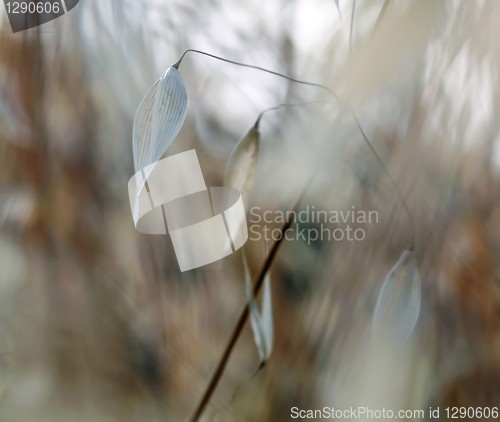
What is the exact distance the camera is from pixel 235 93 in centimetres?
75

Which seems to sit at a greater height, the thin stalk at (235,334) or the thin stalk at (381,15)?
the thin stalk at (381,15)

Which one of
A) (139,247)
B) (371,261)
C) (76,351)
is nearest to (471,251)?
(371,261)

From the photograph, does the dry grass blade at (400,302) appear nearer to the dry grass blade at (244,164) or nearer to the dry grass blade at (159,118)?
the dry grass blade at (244,164)

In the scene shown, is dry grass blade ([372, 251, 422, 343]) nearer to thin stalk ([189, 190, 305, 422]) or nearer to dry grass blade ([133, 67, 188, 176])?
thin stalk ([189, 190, 305, 422])

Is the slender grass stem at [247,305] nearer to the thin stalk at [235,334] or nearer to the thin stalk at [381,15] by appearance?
the thin stalk at [235,334]

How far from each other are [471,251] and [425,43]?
278 millimetres

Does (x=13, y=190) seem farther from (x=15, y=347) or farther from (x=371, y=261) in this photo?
(x=371, y=261)

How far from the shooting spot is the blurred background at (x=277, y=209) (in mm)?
736

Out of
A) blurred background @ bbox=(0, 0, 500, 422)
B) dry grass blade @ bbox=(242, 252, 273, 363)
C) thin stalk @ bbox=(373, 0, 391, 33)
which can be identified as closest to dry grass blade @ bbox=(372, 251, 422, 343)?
blurred background @ bbox=(0, 0, 500, 422)

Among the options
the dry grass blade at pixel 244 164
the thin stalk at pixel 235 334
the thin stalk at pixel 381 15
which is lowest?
the thin stalk at pixel 235 334

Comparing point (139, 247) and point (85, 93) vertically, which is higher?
point (85, 93)

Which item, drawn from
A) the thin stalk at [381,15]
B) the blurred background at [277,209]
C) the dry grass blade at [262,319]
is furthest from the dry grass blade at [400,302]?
the thin stalk at [381,15]

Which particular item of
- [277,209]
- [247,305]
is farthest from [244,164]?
[247,305]

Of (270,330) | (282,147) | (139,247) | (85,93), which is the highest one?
(85,93)
